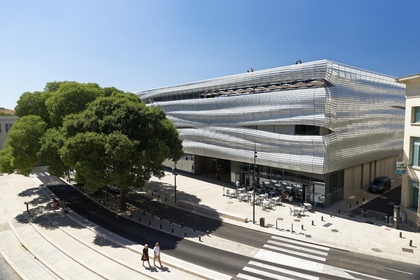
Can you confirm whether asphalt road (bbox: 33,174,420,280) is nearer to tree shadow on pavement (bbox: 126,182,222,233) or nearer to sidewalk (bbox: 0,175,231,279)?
tree shadow on pavement (bbox: 126,182,222,233)

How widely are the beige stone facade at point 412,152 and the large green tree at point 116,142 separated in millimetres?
22883

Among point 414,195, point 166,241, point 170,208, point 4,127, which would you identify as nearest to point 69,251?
point 166,241

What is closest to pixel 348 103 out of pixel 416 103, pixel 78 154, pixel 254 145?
pixel 416 103

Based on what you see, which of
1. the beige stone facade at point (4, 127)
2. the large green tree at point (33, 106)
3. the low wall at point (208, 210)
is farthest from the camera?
the beige stone facade at point (4, 127)

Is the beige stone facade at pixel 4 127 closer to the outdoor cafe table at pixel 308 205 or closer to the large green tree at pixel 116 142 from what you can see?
the large green tree at pixel 116 142

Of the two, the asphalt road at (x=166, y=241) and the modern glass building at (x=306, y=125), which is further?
the modern glass building at (x=306, y=125)

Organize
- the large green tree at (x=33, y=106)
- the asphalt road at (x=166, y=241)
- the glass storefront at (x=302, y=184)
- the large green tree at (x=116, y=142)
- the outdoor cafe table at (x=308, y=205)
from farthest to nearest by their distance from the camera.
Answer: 1. the large green tree at (x=33, y=106)
2. the glass storefront at (x=302, y=184)
3. the outdoor cafe table at (x=308, y=205)
4. the large green tree at (x=116, y=142)
5. the asphalt road at (x=166, y=241)

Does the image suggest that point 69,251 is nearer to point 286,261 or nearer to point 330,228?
point 286,261

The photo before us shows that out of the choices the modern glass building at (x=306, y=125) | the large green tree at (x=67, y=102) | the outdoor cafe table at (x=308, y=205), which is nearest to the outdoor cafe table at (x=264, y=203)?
the outdoor cafe table at (x=308, y=205)

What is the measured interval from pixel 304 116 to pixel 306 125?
4.06 feet

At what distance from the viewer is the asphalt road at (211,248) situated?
605 inches

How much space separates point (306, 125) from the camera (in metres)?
27.3

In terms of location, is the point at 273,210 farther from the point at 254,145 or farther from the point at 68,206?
the point at 68,206

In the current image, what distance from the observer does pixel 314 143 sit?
85.4 feet
